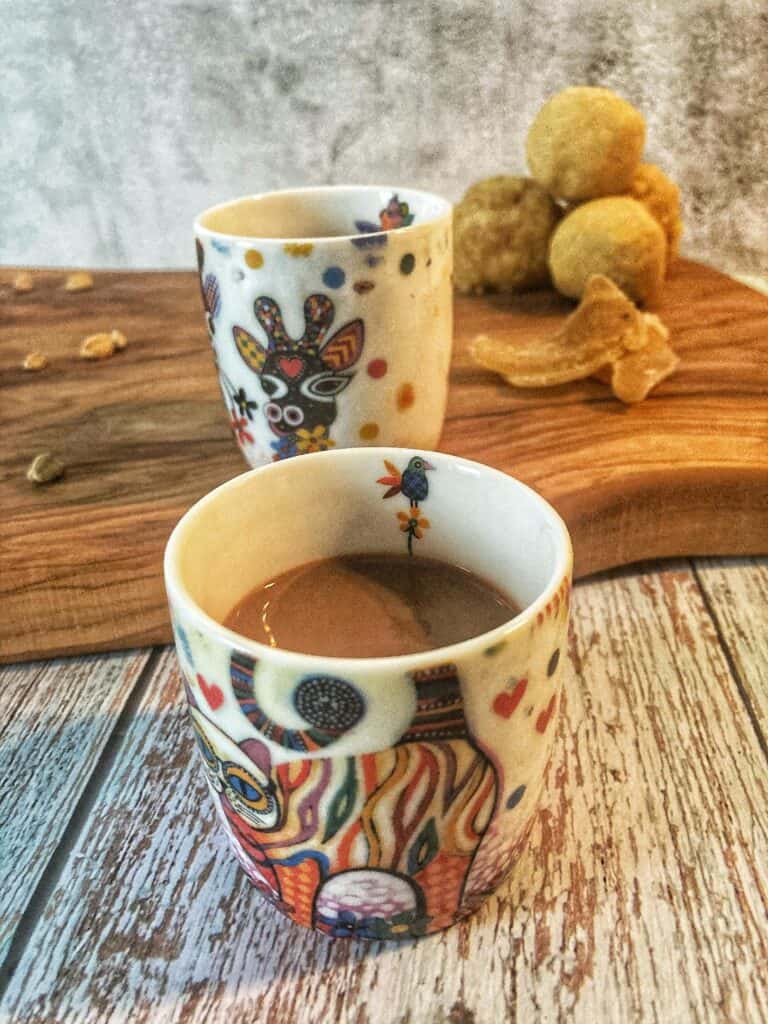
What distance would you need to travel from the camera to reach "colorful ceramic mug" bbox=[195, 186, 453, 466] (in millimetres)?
625

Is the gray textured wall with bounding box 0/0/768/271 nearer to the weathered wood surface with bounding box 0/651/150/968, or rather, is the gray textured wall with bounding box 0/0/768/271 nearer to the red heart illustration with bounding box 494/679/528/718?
the weathered wood surface with bounding box 0/651/150/968

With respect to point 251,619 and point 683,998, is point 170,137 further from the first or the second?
point 683,998

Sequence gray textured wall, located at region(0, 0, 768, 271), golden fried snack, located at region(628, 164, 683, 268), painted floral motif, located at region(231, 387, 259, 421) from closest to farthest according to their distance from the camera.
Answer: painted floral motif, located at region(231, 387, 259, 421) < golden fried snack, located at region(628, 164, 683, 268) < gray textured wall, located at region(0, 0, 768, 271)

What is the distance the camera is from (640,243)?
0.95m

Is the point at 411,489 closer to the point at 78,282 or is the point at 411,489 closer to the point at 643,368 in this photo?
the point at 643,368

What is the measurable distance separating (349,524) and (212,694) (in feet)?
0.56

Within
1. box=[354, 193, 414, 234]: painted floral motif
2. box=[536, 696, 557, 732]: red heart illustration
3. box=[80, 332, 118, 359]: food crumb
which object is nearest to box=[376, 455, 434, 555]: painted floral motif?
box=[536, 696, 557, 732]: red heart illustration

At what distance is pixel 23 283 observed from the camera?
1127 mm

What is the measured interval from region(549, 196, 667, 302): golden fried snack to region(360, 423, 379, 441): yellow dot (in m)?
0.41

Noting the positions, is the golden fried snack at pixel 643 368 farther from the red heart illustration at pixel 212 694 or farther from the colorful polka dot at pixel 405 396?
the red heart illustration at pixel 212 694

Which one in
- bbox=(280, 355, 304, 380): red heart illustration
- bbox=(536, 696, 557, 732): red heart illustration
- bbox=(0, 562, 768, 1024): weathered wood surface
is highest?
bbox=(280, 355, 304, 380): red heart illustration

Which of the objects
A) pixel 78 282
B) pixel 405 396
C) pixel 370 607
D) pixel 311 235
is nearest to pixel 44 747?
pixel 370 607

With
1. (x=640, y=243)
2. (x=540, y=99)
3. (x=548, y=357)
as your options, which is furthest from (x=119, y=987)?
(x=540, y=99)

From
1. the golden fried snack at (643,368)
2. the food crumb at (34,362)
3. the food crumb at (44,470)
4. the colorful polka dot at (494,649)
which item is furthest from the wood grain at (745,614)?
the food crumb at (34,362)
